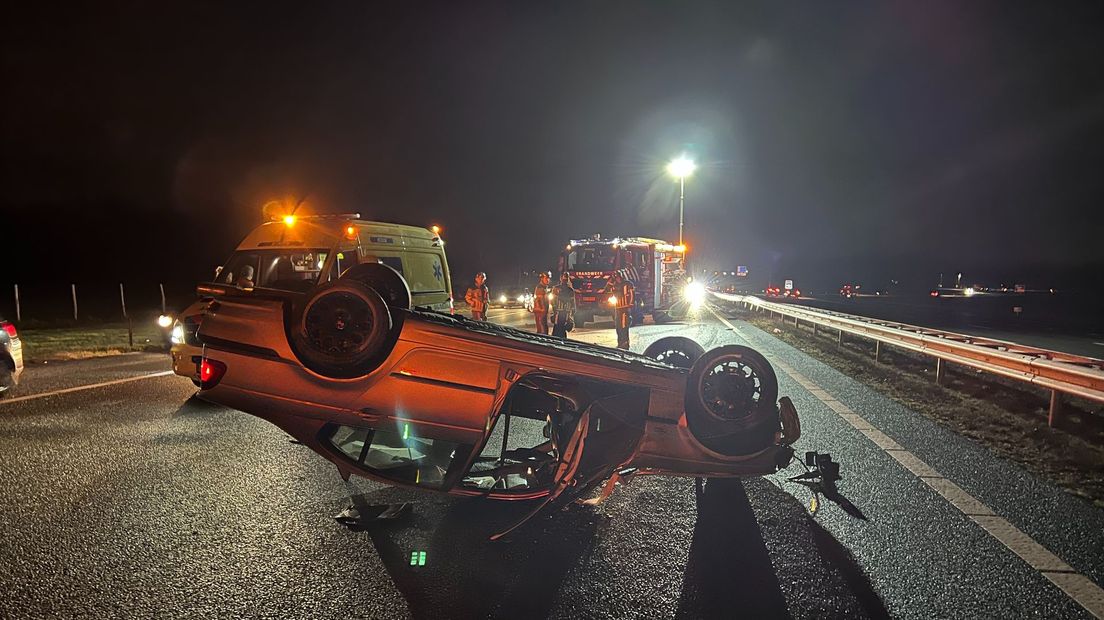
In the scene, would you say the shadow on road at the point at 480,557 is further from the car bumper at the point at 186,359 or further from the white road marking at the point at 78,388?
the white road marking at the point at 78,388

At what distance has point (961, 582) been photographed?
125 inches

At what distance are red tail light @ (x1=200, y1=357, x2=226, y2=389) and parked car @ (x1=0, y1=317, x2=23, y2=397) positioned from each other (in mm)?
6678

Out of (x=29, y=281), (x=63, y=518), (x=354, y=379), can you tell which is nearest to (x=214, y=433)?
(x=63, y=518)

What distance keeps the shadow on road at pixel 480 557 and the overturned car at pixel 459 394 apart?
228mm

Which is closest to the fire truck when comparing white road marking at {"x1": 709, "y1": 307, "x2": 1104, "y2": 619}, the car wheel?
the car wheel

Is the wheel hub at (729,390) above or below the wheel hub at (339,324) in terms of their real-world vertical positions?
below

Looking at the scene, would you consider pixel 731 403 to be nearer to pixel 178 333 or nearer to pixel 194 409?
pixel 194 409

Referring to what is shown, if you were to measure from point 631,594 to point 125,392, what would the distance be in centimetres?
848

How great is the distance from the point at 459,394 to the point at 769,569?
185 centimetres

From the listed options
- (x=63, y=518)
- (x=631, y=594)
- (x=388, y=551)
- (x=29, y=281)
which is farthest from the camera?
(x=29, y=281)

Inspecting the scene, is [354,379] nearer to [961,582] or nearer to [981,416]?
[961,582]

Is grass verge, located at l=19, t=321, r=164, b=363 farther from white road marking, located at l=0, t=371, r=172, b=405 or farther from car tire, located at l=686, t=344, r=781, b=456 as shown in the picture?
car tire, located at l=686, t=344, r=781, b=456

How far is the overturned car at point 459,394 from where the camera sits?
143 inches

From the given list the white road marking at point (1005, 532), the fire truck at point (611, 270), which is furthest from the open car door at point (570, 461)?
the fire truck at point (611, 270)
